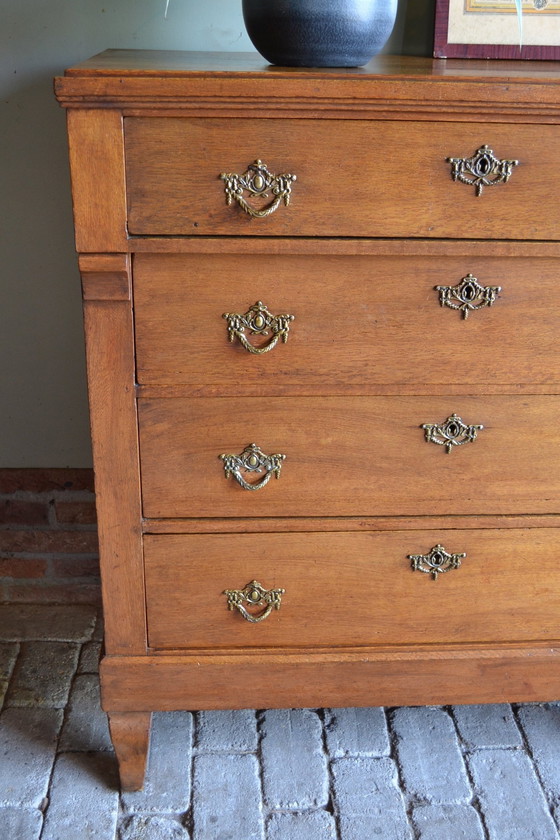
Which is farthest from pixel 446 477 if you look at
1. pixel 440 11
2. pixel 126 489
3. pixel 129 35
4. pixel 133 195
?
pixel 129 35

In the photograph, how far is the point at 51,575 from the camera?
2170mm

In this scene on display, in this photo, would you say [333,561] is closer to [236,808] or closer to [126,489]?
[126,489]

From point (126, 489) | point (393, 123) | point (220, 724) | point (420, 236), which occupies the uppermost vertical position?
point (393, 123)

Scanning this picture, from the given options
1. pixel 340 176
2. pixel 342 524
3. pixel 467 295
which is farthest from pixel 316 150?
pixel 342 524

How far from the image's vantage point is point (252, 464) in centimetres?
142

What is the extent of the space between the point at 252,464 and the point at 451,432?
1.09 feet

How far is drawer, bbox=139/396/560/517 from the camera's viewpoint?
4.57ft

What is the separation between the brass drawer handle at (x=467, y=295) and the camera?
133cm

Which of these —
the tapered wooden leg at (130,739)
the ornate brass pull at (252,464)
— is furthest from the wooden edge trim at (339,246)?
the tapered wooden leg at (130,739)

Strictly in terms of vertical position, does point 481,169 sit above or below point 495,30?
below

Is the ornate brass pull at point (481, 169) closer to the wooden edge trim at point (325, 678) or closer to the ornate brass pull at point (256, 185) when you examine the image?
the ornate brass pull at point (256, 185)

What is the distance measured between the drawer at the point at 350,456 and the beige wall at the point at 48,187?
699mm

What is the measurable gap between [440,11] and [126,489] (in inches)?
41.7

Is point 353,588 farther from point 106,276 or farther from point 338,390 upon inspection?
point 106,276
